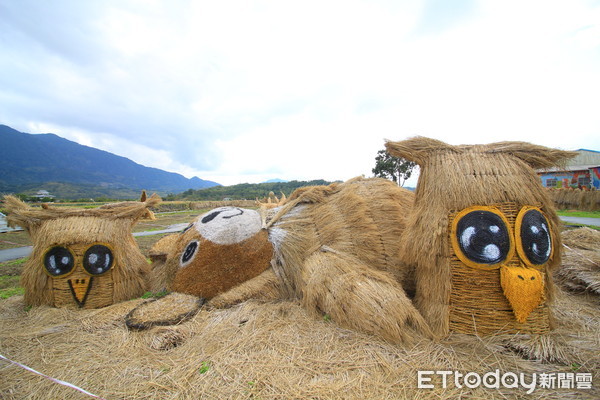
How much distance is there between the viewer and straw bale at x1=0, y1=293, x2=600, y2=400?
2283mm

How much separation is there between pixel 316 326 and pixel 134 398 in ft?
6.18

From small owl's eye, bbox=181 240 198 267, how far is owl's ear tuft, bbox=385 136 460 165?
10.5 feet

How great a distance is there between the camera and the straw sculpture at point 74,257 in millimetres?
4008

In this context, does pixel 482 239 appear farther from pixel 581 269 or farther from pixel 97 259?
pixel 97 259

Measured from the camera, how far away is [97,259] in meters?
4.07

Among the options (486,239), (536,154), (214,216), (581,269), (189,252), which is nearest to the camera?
(486,239)

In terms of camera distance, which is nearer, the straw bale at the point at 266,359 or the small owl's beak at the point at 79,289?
the straw bale at the point at 266,359

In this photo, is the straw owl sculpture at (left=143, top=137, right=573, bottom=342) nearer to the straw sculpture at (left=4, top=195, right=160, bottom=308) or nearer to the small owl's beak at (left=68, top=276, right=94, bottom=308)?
the straw sculpture at (left=4, top=195, right=160, bottom=308)

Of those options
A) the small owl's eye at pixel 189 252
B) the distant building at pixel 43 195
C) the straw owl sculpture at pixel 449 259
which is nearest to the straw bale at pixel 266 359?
the straw owl sculpture at pixel 449 259

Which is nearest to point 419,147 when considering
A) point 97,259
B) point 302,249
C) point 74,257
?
point 302,249

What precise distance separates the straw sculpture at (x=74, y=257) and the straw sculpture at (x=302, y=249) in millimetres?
706

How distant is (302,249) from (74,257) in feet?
11.5

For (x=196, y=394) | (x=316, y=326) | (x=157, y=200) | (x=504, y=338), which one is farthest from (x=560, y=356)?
(x=157, y=200)

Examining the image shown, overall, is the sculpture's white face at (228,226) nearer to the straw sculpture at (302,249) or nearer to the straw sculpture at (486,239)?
the straw sculpture at (302,249)
